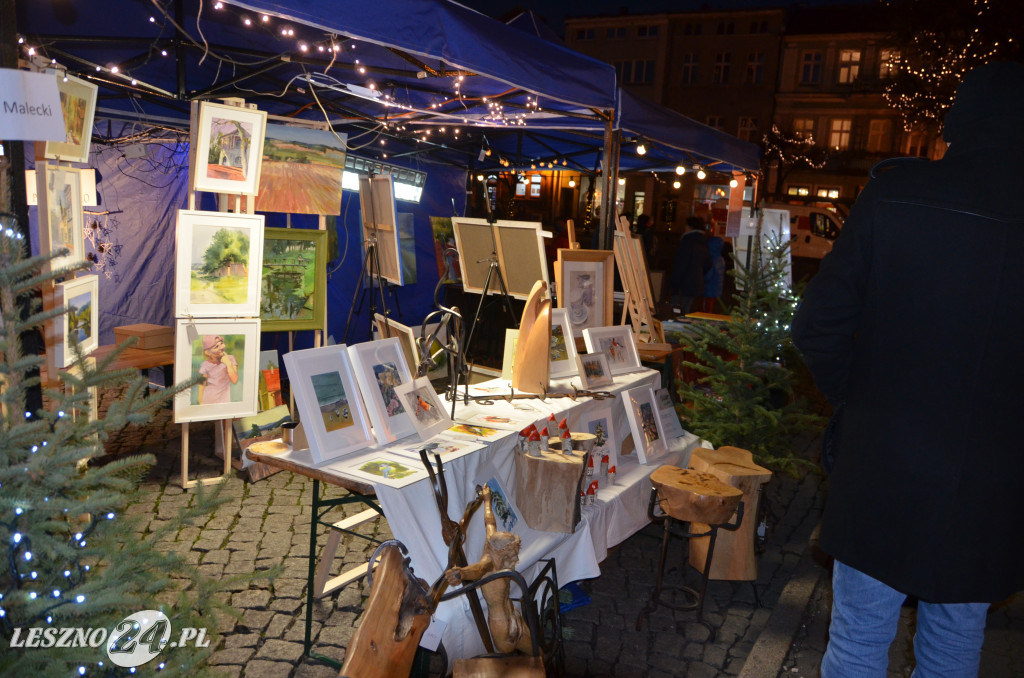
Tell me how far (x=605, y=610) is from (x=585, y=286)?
2.21 metres

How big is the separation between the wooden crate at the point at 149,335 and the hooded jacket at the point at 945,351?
4.99m

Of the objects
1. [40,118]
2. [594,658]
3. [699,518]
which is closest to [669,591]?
[699,518]

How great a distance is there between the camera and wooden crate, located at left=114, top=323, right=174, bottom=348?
5.38 meters

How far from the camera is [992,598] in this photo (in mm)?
1805

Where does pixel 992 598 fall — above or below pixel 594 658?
above

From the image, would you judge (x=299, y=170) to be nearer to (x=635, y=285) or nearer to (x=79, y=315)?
(x=79, y=315)

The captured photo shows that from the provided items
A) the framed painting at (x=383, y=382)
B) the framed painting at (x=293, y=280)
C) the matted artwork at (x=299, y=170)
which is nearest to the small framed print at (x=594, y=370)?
the framed painting at (x=383, y=382)

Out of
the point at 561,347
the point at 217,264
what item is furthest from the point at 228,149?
the point at 561,347

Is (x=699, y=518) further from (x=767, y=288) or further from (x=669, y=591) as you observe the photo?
(x=767, y=288)

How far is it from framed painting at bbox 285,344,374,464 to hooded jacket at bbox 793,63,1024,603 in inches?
72.7

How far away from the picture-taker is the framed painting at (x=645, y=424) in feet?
13.8

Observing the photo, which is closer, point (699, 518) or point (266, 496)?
point (699, 518)

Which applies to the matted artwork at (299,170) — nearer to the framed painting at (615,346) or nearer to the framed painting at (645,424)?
the framed painting at (615,346)

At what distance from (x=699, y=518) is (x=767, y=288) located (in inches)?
100
